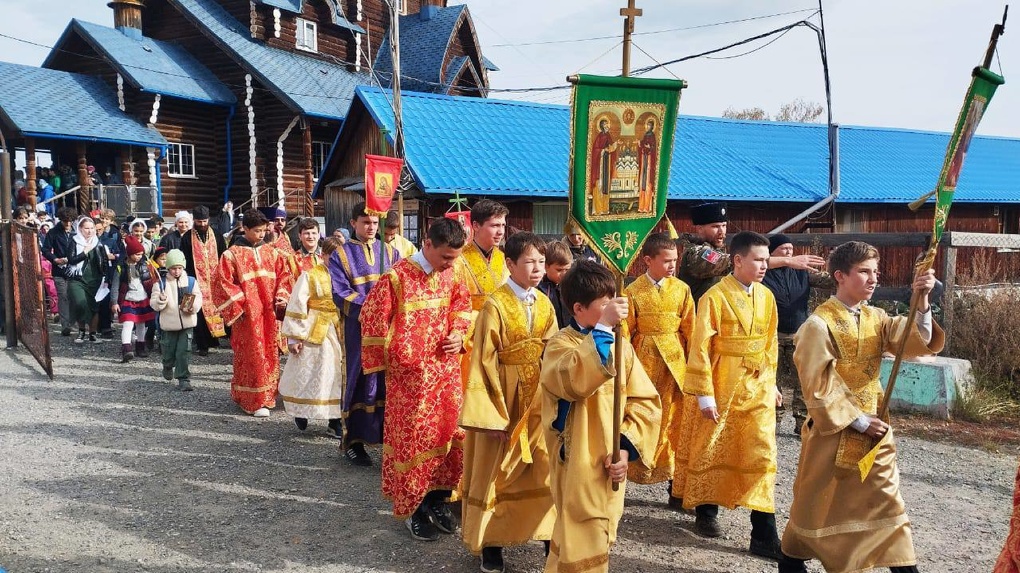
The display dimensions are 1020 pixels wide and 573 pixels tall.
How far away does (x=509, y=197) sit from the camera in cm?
1441

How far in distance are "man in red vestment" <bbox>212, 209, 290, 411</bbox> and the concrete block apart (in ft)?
20.0

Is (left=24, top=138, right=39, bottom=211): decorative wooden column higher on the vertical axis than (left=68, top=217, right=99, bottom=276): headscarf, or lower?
higher

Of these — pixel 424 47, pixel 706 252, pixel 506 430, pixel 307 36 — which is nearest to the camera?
pixel 506 430

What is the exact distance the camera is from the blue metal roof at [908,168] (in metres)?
18.5

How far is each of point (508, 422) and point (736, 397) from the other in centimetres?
143

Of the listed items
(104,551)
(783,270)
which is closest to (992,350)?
(783,270)

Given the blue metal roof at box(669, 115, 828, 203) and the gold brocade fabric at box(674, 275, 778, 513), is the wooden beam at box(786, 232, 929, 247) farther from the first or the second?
the blue metal roof at box(669, 115, 828, 203)

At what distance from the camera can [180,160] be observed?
2383cm

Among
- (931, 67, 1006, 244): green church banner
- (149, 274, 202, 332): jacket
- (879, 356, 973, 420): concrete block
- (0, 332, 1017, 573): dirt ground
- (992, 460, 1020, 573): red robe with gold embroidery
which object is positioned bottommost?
(0, 332, 1017, 573): dirt ground

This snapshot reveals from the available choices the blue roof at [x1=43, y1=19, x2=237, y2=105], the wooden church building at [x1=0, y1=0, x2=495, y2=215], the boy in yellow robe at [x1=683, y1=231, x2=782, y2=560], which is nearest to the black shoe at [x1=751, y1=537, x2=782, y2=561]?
the boy in yellow robe at [x1=683, y1=231, x2=782, y2=560]

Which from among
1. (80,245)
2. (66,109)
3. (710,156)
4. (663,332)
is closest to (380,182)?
(663,332)

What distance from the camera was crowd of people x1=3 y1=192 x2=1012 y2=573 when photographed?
336 centimetres

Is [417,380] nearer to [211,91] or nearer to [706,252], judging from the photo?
[706,252]

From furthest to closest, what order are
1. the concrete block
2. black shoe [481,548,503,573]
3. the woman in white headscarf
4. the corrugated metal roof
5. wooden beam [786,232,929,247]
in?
the corrugated metal roof
the woman in white headscarf
wooden beam [786,232,929,247]
the concrete block
black shoe [481,548,503,573]
